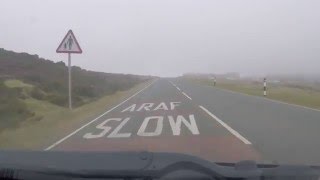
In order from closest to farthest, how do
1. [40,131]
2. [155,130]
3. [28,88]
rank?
1. [155,130]
2. [40,131]
3. [28,88]

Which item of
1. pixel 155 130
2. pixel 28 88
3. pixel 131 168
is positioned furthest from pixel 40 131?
pixel 28 88

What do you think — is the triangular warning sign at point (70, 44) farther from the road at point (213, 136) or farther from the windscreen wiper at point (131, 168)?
the windscreen wiper at point (131, 168)

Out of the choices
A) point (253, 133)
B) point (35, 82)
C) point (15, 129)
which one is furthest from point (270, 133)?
point (35, 82)

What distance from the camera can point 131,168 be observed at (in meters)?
4.78

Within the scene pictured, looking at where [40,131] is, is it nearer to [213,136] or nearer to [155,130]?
[155,130]

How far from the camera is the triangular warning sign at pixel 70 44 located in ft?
81.7

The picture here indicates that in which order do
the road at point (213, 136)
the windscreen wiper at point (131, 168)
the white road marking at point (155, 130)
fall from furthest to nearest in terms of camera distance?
the white road marking at point (155, 130), the road at point (213, 136), the windscreen wiper at point (131, 168)

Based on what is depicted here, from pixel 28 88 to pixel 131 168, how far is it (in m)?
34.5

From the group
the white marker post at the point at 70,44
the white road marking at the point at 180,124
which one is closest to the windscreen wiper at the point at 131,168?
the white road marking at the point at 180,124

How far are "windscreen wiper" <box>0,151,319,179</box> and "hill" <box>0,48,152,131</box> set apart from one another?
1517 cm

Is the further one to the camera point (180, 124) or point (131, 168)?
point (180, 124)

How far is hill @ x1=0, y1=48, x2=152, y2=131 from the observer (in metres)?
24.2

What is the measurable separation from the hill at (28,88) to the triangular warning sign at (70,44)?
3.17 metres

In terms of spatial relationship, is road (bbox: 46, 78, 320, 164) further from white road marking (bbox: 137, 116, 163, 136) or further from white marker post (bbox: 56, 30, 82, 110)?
white marker post (bbox: 56, 30, 82, 110)
